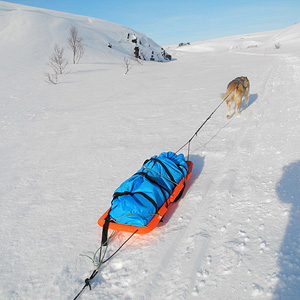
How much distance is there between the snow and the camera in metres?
1.82

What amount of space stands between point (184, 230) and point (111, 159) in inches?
84.1

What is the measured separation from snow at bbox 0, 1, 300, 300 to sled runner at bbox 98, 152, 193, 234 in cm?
18

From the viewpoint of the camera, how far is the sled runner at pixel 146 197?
7.25ft

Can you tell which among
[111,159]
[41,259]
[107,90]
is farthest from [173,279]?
[107,90]

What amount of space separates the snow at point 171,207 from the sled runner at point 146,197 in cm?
18

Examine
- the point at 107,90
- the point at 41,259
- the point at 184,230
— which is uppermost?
the point at 107,90

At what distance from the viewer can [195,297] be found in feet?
5.42

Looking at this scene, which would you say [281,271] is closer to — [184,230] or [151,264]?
[184,230]

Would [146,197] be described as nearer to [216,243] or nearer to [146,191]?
[146,191]

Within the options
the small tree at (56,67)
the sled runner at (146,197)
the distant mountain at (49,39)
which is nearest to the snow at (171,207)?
the sled runner at (146,197)

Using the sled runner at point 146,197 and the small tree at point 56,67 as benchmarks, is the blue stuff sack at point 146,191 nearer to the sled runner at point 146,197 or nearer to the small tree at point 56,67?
the sled runner at point 146,197

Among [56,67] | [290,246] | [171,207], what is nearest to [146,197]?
[171,207]

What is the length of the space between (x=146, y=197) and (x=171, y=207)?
47 cm

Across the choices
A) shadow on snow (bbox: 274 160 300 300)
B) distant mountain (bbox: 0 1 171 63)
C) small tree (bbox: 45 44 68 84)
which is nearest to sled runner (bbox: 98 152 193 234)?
shadow on snow (bbox: 274 160 300 300)
